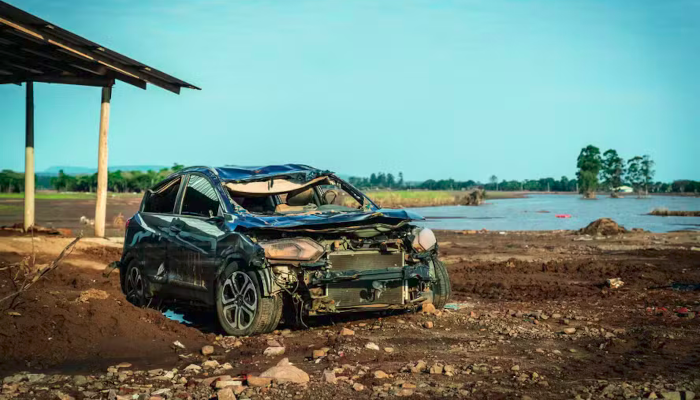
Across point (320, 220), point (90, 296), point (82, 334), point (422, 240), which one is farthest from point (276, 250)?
point (90, 296)

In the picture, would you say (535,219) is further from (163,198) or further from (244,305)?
(244,305)

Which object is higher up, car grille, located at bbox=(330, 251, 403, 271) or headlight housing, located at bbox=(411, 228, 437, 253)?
headlight housing, located at bbox=(411, 228, 437, 253)

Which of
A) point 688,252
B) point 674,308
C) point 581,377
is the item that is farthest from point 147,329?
point 688,252

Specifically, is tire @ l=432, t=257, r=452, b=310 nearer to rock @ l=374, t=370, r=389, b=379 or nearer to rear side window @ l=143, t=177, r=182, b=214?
rock @ l=374, t=370, r=389, b=379

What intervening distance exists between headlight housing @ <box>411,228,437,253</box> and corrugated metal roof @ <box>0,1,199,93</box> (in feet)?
25.6

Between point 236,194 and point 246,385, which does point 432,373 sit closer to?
point 246,385

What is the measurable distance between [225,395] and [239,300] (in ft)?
8.50

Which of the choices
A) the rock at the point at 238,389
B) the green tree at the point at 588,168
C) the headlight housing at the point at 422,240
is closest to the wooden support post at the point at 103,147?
the headlight housing at the point at 422,240

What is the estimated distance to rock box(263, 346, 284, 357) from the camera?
6.80m

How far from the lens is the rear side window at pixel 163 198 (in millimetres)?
9461

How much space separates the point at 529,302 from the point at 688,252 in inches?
376

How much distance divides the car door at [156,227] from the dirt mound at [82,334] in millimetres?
713

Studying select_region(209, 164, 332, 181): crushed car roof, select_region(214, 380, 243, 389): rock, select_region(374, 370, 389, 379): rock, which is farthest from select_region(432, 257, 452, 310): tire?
select_region(214, 380, 243, 389): rock

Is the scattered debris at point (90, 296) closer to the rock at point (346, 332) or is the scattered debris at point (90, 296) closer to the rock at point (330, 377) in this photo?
the rock at point (346, 332)
